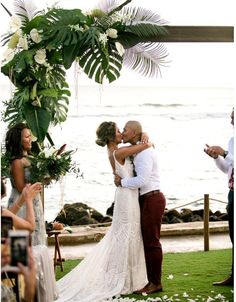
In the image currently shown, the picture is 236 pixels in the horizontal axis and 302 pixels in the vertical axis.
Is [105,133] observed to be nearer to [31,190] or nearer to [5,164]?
[5,164]

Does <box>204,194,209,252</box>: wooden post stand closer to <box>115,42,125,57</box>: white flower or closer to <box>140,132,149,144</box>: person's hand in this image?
<box>140,132,149,144</box>: person's hand

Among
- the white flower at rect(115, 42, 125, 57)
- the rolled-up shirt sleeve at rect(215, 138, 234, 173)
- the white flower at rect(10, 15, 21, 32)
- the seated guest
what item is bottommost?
the seated guest

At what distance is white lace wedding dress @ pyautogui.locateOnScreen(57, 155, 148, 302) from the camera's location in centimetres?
609

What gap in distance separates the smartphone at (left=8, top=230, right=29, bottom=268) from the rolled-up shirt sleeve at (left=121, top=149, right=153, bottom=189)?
7.36 feet

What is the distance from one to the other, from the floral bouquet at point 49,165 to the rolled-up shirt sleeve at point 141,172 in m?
0.85

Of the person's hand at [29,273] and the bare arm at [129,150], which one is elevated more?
the bare arm at [129,150]

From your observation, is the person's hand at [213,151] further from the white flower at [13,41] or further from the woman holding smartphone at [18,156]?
the white flower at [13,41]

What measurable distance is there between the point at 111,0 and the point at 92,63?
0.37m

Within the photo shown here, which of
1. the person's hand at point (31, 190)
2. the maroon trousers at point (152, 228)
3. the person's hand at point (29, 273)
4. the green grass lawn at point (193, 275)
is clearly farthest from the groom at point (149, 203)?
the person's hand at point (29, 273)

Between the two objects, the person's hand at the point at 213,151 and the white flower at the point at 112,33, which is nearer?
the white flower at the point at 112,33

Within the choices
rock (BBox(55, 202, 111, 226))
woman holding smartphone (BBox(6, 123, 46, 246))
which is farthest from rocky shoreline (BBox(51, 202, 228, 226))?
woman holding smartphone (BBox(6, 123, 46, 246))

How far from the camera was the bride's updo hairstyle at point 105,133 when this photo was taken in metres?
5.95

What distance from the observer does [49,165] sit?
5125 mm

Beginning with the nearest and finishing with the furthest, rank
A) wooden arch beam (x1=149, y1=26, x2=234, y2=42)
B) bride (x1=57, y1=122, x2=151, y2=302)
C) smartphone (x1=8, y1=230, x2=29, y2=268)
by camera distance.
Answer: smartphone (x1=8, y1=230, x2=29, y2=268) < wooden arch beam (x1=149, y1=26, x2=234, y2=42) < bride (x1=57, y1=122, x2=151, y2=302)
